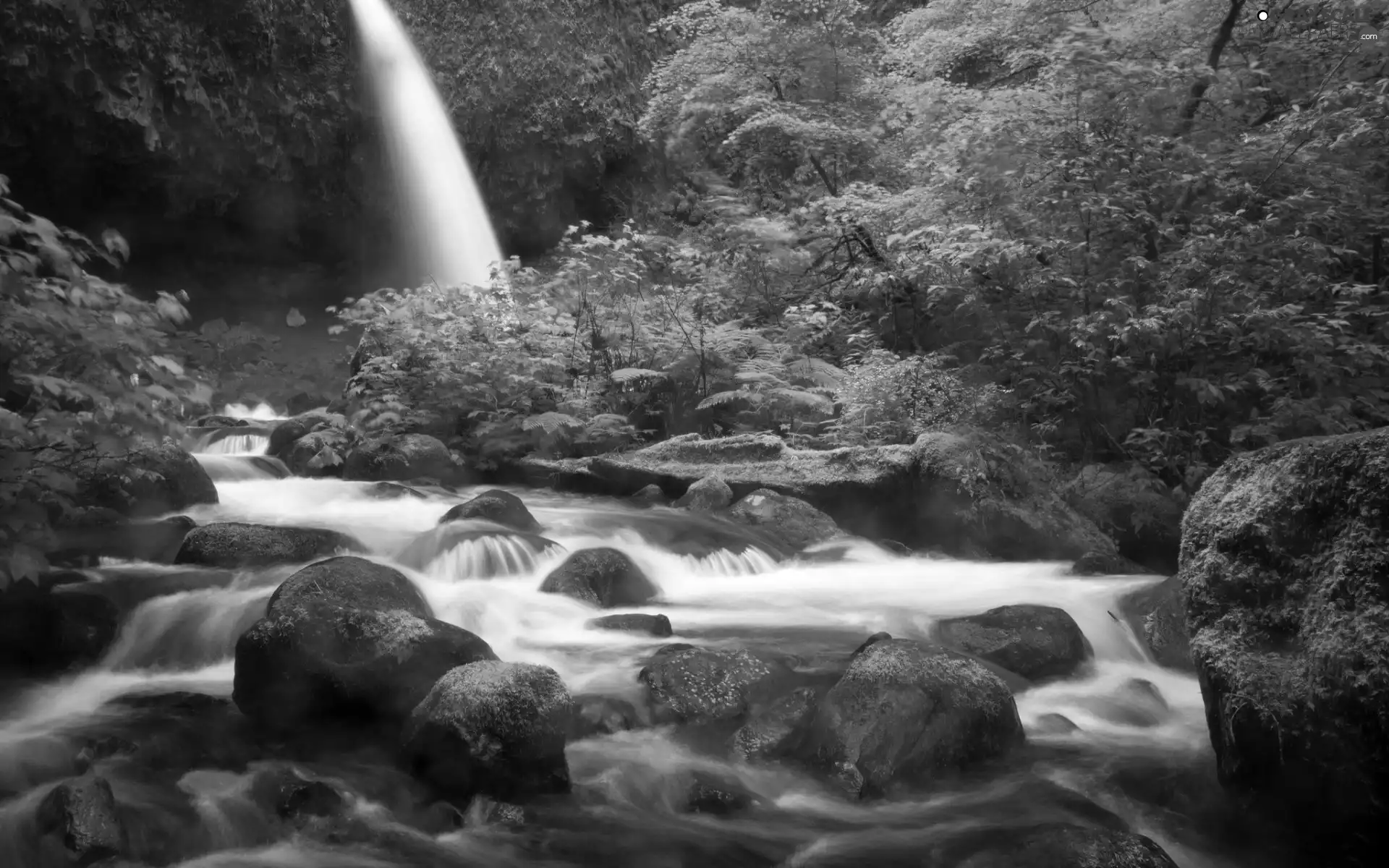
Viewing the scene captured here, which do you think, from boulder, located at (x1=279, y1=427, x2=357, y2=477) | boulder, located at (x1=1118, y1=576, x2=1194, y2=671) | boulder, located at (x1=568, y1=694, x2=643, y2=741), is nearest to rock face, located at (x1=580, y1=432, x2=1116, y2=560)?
boulder, located at (x1=1118, y1=576, x2=1194, y2=671)

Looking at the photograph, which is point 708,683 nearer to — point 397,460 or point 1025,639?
point 1025,639

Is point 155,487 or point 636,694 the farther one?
point 155,487

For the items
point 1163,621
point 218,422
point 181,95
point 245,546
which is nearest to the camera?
point 1163,621

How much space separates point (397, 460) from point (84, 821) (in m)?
7.51

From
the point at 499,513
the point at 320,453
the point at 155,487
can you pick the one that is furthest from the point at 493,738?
the point at 320,453

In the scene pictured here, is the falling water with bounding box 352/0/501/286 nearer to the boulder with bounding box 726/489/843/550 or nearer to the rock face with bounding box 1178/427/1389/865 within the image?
the boulder with bounding box 726/489/843/550

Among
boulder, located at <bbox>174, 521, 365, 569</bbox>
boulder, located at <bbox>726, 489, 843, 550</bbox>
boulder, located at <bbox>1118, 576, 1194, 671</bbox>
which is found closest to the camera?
boulder, located at <bbox>1118, 576, 1194, 671</bbox>

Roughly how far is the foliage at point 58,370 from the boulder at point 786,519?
18.0 ft

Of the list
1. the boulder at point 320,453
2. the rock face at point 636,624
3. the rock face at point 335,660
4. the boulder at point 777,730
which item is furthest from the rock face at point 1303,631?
the boulder at point 320,453

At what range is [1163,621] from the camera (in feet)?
19.5

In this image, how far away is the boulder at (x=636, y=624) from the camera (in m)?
6.02

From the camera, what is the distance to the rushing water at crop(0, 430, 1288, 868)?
12.5 feet

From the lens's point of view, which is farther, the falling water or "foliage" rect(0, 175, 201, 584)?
the falling water

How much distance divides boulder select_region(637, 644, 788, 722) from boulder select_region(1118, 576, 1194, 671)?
245 centimetres
